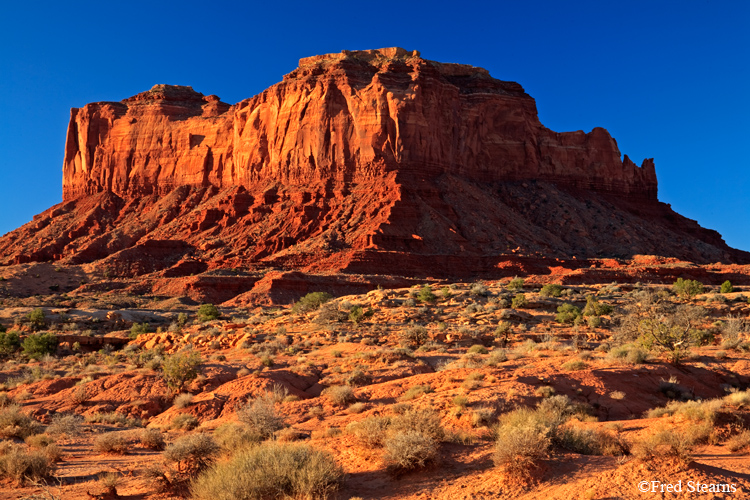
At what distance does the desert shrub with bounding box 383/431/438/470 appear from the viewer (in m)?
7.27

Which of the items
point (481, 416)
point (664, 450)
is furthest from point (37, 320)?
point (664, 450)

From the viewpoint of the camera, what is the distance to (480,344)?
19.0 m

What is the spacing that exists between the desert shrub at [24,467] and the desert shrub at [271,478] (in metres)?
2.67

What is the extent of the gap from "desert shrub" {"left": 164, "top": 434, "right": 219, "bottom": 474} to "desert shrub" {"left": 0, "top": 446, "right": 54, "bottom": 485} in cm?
173

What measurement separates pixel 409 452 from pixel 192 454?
3.01 metres

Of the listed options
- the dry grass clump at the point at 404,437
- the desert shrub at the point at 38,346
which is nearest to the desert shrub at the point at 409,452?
the dry grass clump at the point at 404,437

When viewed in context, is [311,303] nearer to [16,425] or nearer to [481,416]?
[16,425]

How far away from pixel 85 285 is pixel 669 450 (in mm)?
55561

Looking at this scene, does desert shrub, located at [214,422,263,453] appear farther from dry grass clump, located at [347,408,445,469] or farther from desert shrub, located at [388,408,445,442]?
desert shrub, located at [388,408,445,442]

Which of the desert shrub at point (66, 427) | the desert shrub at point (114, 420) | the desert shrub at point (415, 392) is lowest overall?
Answer: the desert shrub at point (114, 420)

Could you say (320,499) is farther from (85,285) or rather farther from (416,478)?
(85,285)

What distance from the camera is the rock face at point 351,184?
60125 millimetres

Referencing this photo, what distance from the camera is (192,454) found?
7.84 m

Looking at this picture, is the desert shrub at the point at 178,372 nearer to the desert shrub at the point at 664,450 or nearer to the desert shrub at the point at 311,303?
the desert shrub at the point at 664,450
